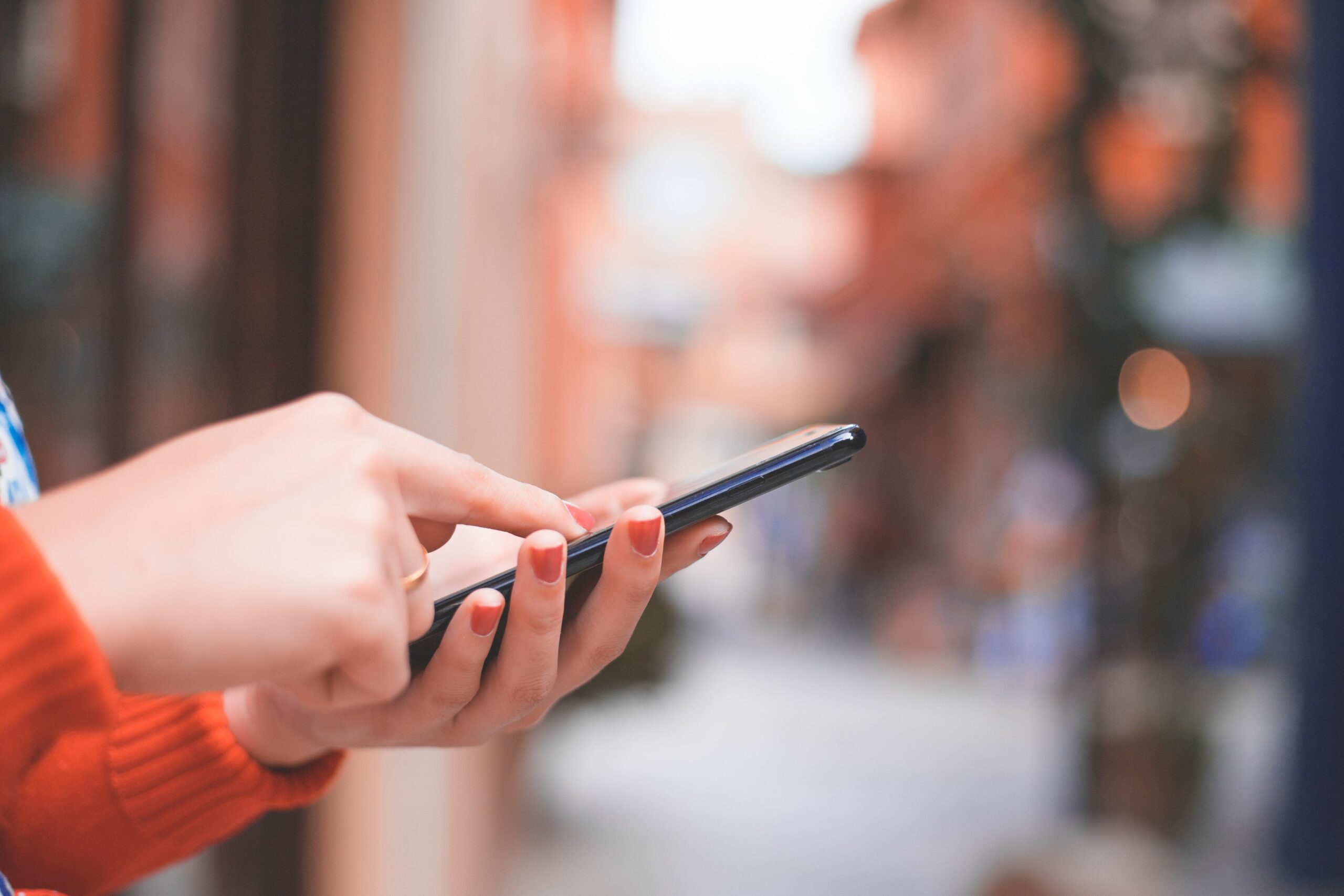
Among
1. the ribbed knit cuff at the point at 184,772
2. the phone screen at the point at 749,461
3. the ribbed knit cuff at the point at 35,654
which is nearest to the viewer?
the ribbed knit cuff at the point at 35,654

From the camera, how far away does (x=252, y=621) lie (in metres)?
0.45

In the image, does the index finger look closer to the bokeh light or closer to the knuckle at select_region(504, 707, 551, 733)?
the knuckle at select_region(504, 707, 551, 733)

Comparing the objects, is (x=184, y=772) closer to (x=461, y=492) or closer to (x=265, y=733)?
(x=265, y=733)

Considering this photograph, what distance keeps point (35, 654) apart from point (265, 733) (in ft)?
1.16

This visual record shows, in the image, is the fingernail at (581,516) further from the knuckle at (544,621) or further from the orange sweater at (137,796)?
the orange sweater at (137,796)

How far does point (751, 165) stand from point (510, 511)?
18.8 metres

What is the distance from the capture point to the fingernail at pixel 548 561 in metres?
0.58

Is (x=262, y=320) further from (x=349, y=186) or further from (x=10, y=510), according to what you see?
(x=10, y=510)

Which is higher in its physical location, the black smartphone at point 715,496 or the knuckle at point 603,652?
the black smartphone at point 715,496

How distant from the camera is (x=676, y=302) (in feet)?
65.0

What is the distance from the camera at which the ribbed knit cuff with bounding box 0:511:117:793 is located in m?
0.44

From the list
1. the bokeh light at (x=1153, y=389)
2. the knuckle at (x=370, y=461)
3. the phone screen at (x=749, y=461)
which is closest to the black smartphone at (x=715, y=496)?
the phone screen at (x=749, y=461)

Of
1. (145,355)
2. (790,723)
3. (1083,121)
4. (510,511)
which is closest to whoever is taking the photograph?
(510,511)

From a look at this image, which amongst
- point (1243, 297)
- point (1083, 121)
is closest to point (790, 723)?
point (1083, 121)
